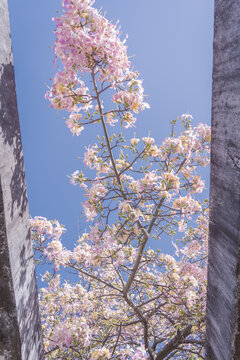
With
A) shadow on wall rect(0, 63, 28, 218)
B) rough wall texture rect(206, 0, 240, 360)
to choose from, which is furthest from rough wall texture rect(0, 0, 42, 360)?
rough wall texture rect(206, 0, 240, 360)

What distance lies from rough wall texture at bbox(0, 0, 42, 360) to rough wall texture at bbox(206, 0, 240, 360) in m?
1.42

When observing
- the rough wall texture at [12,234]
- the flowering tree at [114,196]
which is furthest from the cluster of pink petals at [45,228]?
the rough wall texture at [12,234]

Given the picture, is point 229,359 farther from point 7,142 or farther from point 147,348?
point 147,348

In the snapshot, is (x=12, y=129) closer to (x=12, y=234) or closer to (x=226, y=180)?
(x=12, y=234)

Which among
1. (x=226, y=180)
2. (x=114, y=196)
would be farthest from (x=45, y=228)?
(x=226, y=180)

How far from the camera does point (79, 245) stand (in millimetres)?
4566

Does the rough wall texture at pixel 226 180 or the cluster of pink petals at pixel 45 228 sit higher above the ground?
the cluster of pink petals at pixel 45 228

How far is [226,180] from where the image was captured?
1.50 metres

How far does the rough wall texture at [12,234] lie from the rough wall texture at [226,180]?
1.42m

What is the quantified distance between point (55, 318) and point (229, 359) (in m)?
4.74

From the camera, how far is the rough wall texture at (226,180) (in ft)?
4.55

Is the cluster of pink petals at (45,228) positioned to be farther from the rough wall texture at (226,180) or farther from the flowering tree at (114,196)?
the rough wall texture at (226,180)

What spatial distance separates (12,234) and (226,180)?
1483mm

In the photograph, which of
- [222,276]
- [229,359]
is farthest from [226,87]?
[229,359]
